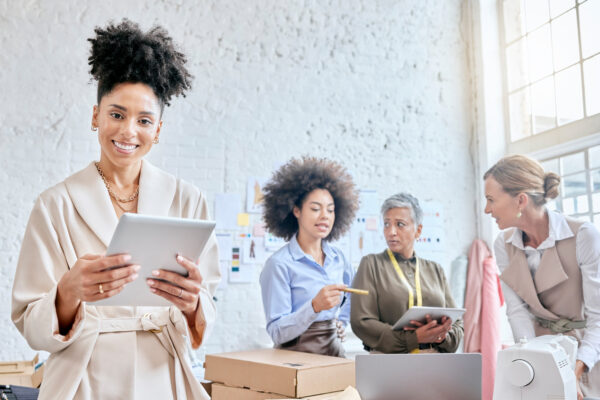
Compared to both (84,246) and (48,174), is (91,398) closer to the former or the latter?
(84,246)

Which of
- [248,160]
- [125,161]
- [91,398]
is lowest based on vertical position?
[91,398]

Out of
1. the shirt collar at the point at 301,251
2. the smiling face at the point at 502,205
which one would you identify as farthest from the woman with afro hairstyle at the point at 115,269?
the smiling face at the point at 502,205

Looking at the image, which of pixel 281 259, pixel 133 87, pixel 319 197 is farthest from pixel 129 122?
pixel 319 197

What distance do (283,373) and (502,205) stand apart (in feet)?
5.16

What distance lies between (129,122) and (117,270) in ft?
1.44

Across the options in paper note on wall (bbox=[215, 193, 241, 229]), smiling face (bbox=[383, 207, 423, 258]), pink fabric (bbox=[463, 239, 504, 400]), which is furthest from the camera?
pink fabric (bbox=[463, 239, 504, 400])

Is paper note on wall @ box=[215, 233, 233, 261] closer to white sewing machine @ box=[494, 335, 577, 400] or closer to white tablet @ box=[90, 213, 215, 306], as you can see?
white sewing machine @ box=[494, 335, 577, 400]

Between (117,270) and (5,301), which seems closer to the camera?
(117,270)

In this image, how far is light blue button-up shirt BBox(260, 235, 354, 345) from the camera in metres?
2.48

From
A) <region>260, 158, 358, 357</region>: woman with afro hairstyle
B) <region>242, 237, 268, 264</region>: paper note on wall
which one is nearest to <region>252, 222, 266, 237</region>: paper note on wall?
<region>242, 237, 268, 264</region>: paper note on wall

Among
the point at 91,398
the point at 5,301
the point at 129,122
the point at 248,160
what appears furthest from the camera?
the point at 248,160

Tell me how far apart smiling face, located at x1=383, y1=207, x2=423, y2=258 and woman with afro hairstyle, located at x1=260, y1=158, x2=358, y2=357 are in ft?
0.98

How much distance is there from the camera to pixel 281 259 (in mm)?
2652

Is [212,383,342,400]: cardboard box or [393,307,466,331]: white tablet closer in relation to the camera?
[212,383,342,400]: cardboard box
